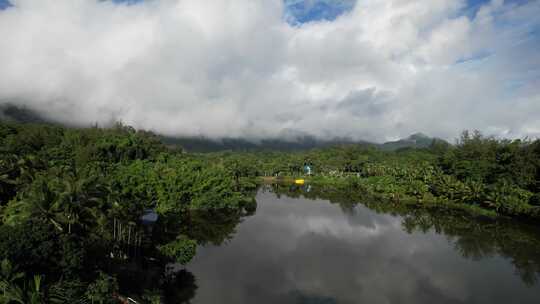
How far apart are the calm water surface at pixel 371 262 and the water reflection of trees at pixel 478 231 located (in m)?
0.09

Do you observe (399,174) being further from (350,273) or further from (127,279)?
(127,279)

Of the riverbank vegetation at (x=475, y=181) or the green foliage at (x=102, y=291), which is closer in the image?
the green foliage at (x=102, y=291)

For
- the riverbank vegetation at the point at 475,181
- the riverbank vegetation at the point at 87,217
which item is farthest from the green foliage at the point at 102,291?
the riverbank vegetation at the point at 475,181

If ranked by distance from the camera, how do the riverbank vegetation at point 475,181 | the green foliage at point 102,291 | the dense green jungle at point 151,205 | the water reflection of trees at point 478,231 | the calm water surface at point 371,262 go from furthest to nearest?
the riverbank vegetation at point 475,181 → the water reflection of trees at point 478,231 → the calm water surface at point 371,262 → the green foliage at point 102,291 → the dense green jungle at point 151,205

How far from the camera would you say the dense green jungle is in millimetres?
12391

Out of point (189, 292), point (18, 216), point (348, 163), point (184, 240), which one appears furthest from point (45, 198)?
point (348, 163)

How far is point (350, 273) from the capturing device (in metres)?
25.2

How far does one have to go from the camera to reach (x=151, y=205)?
38219 mm

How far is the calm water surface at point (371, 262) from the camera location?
21.6 m

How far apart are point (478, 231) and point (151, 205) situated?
38.3m

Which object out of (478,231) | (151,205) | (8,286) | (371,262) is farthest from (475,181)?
(8,286)

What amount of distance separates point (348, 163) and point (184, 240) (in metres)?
84.4

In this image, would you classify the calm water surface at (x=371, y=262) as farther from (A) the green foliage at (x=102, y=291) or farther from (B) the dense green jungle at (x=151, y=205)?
(A) the green foliage at (x=102, y=291)

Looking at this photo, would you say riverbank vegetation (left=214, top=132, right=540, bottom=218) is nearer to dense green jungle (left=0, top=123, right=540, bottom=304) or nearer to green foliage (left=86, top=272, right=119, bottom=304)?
dense green jungle (left=0, top=123, right=540, bottom=304)
